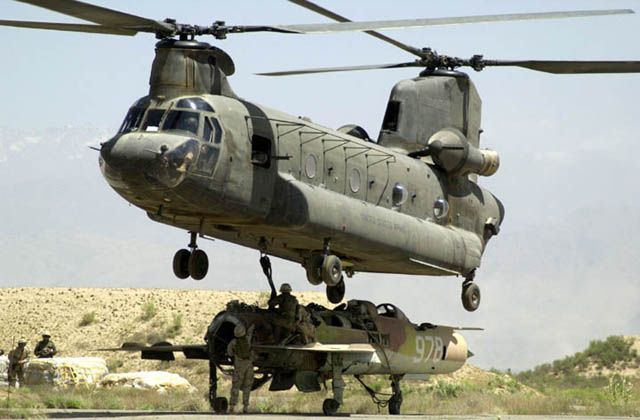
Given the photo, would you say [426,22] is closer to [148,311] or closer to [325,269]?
[325,269]

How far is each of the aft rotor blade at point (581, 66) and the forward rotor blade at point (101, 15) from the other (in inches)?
343

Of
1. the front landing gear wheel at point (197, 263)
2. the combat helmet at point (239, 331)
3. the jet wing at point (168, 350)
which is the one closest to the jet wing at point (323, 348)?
the combat helmet at point (239, 331)

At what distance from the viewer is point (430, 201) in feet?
111

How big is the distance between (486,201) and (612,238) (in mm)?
139593

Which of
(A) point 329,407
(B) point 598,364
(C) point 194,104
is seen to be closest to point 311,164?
(C) point 194,104

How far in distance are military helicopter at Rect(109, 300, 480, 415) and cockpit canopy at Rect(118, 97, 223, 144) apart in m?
4.55

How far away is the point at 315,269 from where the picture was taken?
1184 inches

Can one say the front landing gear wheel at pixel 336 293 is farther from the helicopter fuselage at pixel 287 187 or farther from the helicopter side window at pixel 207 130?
the helicopter side window at pixel 207 130

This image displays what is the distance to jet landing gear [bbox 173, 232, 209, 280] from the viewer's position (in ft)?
96.5

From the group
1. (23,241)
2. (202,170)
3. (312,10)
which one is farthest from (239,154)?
(23,241)

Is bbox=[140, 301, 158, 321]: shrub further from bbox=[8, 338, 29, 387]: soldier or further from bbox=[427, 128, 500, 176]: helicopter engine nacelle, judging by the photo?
bbox=[427, 128, 500, 176]: helicopter engine nacelle

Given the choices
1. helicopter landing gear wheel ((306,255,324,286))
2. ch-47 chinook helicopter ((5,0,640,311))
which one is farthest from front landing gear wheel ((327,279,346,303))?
helicopter landing gear wheel ((306,255,324,286))

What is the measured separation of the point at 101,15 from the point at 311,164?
5.93 meters

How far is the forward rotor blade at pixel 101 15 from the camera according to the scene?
79.8ft
